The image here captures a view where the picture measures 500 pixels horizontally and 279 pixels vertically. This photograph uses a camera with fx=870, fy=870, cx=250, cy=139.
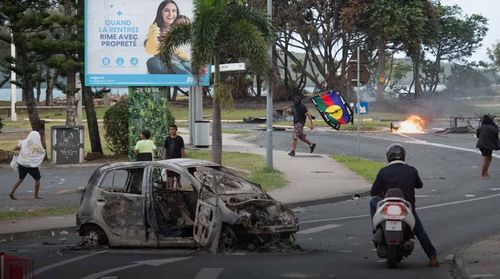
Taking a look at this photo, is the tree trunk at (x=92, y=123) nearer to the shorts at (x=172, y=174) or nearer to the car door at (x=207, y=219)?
the shorts at (x=172, y=174)

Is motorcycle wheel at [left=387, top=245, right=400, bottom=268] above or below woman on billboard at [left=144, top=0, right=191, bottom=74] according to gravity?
below

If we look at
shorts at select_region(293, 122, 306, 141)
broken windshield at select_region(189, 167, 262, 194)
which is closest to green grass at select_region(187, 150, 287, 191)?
shorts at select_region(293, 122, 306, 141)

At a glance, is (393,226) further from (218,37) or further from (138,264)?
(218,37)

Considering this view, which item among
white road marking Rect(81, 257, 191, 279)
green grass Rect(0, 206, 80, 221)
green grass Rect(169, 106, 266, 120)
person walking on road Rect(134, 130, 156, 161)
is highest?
person walking on road Rect(134, 130, 156, 161)

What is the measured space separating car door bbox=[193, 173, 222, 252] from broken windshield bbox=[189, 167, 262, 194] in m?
0.27

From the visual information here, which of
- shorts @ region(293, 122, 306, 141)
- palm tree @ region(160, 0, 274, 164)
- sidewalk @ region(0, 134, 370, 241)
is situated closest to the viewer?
sidewalk @ region(0, 134, 370, 241)

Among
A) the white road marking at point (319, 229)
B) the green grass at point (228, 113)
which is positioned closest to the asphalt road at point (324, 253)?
the white road marking at point (319, 229)

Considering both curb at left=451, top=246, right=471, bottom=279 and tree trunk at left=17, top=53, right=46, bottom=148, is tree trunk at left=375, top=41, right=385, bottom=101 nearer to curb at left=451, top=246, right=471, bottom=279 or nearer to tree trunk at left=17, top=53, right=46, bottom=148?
tree trunk at left=17, top=53, right=46, bottom=148

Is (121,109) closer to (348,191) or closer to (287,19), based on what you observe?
(348,191)

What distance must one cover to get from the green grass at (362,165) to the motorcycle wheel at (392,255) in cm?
1302

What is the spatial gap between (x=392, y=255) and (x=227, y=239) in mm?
2547

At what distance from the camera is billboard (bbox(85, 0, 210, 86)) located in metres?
27.2

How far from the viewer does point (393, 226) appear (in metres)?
9.91

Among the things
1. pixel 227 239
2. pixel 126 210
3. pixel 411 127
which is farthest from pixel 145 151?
pixel 411 127
